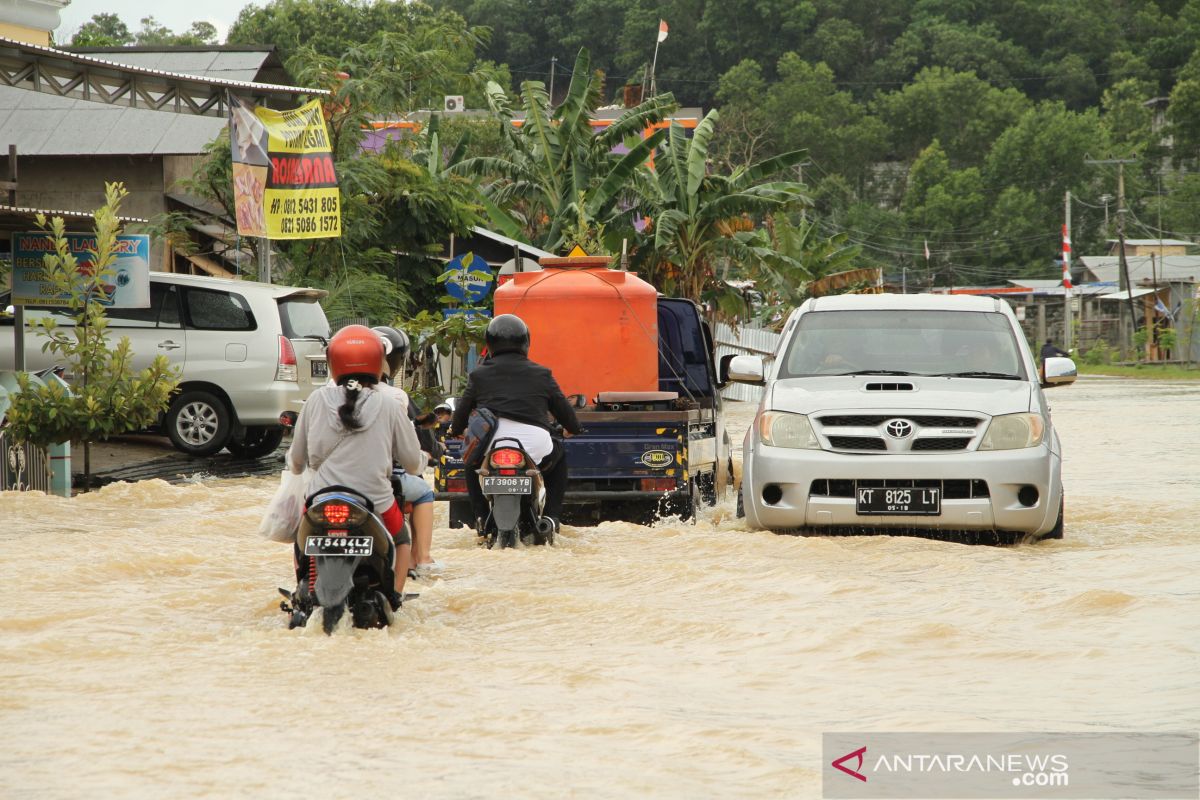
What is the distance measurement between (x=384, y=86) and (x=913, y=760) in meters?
21.3

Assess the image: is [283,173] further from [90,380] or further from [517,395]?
[517,395]

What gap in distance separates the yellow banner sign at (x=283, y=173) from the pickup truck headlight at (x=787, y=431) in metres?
9.89

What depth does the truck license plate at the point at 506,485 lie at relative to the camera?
967cm

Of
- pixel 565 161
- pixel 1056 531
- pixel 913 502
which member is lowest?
pixel 1056 531

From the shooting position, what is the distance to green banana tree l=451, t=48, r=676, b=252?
29.2 m

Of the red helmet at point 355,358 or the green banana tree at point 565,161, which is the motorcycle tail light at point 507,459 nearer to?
the red helmet at point 355,358

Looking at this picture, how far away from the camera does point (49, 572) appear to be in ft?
31.4

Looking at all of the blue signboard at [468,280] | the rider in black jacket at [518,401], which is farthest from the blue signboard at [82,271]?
the rider in black jacket at [518,401]

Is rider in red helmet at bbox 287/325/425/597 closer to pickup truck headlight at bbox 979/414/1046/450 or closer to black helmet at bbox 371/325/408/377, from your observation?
black helmet at bbox 371/325/408/377

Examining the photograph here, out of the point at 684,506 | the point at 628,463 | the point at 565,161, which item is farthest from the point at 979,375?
the point at 565,161

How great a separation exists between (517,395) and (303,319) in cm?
826

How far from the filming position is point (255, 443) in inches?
728

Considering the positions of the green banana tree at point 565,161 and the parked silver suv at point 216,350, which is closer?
the parked silver suv at point 216,350

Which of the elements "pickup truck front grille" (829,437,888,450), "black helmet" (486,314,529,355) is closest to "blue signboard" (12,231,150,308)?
"black helmet" (486,314,529,355)
